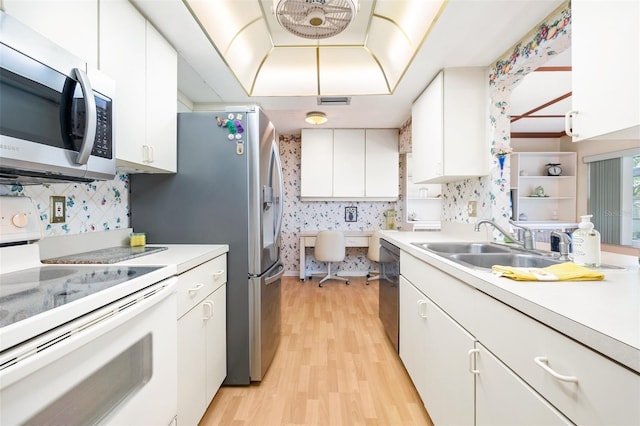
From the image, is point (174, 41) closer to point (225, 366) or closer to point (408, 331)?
point (225, 366)

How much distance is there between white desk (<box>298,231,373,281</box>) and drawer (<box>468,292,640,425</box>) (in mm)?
3464

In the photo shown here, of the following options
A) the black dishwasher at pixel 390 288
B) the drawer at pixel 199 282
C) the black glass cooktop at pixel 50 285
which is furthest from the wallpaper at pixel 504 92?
the black glass cooktop at pixel 50 285

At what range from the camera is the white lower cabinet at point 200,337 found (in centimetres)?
124

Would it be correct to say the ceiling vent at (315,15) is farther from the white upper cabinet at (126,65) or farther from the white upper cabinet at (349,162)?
the white upper cabinet at (349,162)

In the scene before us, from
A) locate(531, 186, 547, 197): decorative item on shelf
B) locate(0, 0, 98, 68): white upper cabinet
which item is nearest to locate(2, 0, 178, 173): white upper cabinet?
locate(0, 0, 98, 68): white upper cabinet

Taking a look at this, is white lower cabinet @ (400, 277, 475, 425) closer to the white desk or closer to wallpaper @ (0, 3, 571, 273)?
wallpaper @ (0, 3, 571, 273)

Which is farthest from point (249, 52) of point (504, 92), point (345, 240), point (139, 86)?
point (345, 240)

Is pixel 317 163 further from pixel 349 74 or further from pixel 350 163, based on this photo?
pixel 349 74

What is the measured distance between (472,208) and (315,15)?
1.74 meters

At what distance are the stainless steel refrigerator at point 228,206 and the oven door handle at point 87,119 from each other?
0.82 meters

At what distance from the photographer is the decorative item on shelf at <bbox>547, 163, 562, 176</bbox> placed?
446cm

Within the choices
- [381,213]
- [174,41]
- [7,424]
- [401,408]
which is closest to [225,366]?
[401,408]

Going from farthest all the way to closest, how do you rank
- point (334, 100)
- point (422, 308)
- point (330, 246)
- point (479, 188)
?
point (330, 246), point (334, 100), point (479, 188), point (422, 308)

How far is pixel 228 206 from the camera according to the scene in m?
1.76
